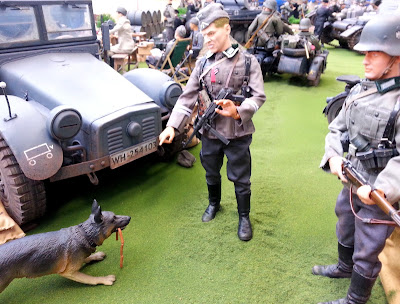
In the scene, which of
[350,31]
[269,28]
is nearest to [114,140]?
[269,28]

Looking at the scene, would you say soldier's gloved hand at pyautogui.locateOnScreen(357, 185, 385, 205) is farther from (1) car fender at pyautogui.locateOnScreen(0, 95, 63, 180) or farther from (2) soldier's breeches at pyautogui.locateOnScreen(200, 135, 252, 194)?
(1) car fender at pyautogui.locateOnScreen(0, 95, 63, 180)

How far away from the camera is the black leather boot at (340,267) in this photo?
8.07ft

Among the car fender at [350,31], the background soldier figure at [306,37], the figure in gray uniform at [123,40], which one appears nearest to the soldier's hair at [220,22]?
the background soldier figure at [306,37]

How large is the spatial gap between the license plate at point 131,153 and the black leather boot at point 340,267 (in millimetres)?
1812

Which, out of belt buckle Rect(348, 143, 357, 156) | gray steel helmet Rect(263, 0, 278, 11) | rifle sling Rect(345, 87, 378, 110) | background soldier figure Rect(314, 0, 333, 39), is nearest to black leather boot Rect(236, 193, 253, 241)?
belt buckle Rect(348, 143, 357, 156)

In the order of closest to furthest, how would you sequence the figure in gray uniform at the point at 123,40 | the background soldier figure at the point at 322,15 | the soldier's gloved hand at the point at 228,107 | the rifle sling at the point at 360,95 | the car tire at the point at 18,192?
the rifle sling at the point at 360,95
the soldier's gloved hand at the point at 228,107
the car tire at the point at 18,192
the figure in gray uniform at the point at 123,40
the background soldier figure at the point at 322,15

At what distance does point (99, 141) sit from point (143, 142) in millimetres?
Answer: 471

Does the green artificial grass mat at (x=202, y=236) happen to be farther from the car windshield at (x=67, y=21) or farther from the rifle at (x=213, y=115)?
the car windshield at (x=67, y=21)

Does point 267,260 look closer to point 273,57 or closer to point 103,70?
point 103,70

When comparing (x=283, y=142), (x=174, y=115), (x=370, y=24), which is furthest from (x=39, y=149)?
(x=283, y=142)

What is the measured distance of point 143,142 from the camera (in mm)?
3395

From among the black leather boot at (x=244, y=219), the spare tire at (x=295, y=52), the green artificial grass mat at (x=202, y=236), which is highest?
the spare tire at (x=295, y=52)

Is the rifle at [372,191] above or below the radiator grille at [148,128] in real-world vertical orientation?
above

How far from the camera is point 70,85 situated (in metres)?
3.44
